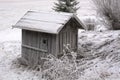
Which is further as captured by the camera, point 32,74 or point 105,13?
point 105,13

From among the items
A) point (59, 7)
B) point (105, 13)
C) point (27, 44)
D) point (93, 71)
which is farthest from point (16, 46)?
point (93, 71)

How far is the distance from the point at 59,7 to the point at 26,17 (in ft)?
14.6

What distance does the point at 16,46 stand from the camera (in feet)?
38.3

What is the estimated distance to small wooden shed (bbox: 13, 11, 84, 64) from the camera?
27.4 feet

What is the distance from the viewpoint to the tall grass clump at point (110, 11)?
1066 cm

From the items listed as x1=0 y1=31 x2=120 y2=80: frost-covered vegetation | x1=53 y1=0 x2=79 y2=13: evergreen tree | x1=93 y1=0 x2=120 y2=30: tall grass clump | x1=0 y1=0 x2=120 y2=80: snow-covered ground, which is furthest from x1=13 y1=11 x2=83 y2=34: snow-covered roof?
x1=53 y1=0 x2=79 y2=13: evergreen tree

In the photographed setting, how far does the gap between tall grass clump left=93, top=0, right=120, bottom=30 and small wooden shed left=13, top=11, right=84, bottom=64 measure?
7.90 feet

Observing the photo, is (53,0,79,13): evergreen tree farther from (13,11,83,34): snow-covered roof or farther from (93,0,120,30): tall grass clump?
(13,11,83,34): snow-covered roof

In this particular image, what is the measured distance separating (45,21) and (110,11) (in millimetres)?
3562

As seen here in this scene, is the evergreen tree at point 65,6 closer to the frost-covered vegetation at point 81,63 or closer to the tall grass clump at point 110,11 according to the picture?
the tall grass clump at point 110,11

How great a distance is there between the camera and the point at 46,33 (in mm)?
8586

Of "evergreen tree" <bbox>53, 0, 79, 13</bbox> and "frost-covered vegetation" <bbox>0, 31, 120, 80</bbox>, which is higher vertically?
"evergreen tree" <bbox>53, 0, 79, 13</bbox>

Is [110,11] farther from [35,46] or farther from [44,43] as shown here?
[35,46]

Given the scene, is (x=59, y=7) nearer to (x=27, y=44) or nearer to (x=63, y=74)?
(x=27, y=44)
